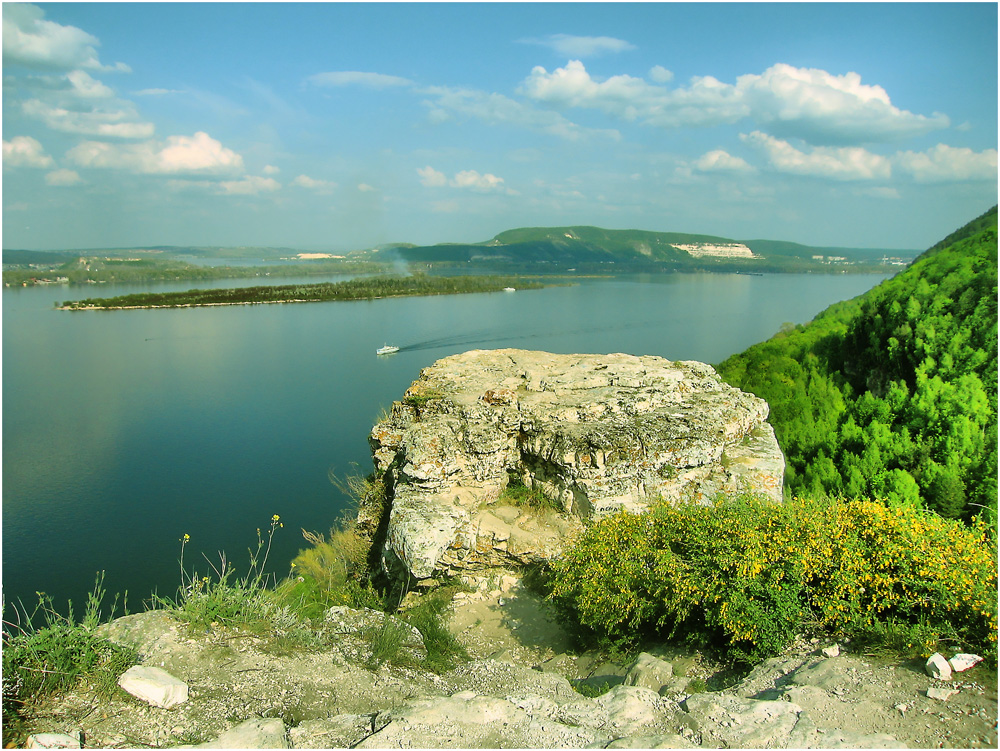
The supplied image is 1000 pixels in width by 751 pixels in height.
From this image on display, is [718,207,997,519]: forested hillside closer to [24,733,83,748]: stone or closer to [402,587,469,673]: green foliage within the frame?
[402,587,469,673]: green foliage

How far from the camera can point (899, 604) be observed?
541 centimetres

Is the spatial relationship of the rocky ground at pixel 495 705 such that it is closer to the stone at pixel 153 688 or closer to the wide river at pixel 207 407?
the stone at pixel 153 688

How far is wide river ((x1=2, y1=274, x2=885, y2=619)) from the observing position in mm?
15398

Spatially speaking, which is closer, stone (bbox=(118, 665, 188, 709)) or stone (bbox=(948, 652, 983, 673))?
stone (bbox=(118, 665, 188, 709))

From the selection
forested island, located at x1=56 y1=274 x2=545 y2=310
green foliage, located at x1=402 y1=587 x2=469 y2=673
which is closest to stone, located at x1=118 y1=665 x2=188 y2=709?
green foliage, located at x1=402 y1=587 x2=469 y2=673

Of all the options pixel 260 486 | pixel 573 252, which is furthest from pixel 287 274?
pixel 260 486

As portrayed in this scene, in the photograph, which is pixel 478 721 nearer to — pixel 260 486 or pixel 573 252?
pixel 260 486

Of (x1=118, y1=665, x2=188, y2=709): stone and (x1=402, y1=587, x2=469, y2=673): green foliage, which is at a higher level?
(x1=118, y1=665, x2=188, y2=709): stone

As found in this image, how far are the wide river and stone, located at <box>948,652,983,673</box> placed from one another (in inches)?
511

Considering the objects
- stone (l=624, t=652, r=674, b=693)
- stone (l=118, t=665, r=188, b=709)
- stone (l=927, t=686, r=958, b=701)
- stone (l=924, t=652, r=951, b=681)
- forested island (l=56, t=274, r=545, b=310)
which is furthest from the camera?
forested island (l=56, t=274, r=545, b=310)

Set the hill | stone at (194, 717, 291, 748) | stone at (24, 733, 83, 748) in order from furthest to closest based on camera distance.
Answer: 1. the hill
2. stone at (194, 717, 291, 748)
3. stone at (24, 733, 83, 748)

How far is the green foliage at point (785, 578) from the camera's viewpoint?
5.27 m

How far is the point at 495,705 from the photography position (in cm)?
443

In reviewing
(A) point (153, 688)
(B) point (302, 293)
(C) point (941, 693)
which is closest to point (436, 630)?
(A) point (153, 688)
